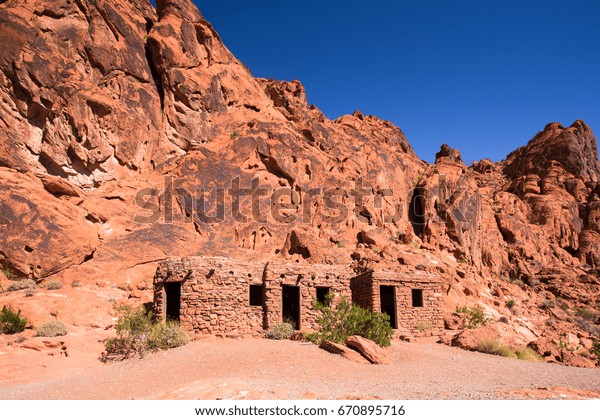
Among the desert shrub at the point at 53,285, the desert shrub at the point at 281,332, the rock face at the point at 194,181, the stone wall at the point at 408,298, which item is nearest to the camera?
the desert shrub at the point at 281,332

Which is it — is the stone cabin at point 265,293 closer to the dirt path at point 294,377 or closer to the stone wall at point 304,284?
the stone wall at point 304,284

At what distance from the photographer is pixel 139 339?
13836mm

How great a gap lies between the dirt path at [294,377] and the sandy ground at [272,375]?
23 mm

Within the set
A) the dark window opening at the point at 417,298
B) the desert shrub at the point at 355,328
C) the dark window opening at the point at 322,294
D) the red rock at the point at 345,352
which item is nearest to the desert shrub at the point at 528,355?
the dark window opening at the point at 417,298

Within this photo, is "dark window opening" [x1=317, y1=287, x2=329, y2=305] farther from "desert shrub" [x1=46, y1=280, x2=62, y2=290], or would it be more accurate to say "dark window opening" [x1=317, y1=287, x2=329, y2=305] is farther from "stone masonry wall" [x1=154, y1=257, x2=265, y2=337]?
"desert shrub" [x1=46, y1=280, x2=62, y2=290]

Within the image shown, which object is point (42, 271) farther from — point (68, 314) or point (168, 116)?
point (168, 116)

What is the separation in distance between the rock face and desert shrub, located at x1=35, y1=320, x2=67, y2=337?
5.04 m

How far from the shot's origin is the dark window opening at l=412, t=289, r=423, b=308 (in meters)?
18.6

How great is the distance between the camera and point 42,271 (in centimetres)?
2017

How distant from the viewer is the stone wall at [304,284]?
16.8 meters

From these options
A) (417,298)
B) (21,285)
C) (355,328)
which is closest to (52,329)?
(21,285)

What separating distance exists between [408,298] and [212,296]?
26.5 ft

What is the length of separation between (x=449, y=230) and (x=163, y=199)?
21.3 meters

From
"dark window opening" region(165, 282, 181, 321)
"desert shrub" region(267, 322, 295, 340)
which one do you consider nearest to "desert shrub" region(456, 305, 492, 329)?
"desert shrub" region(267, 322, 295, 340)
